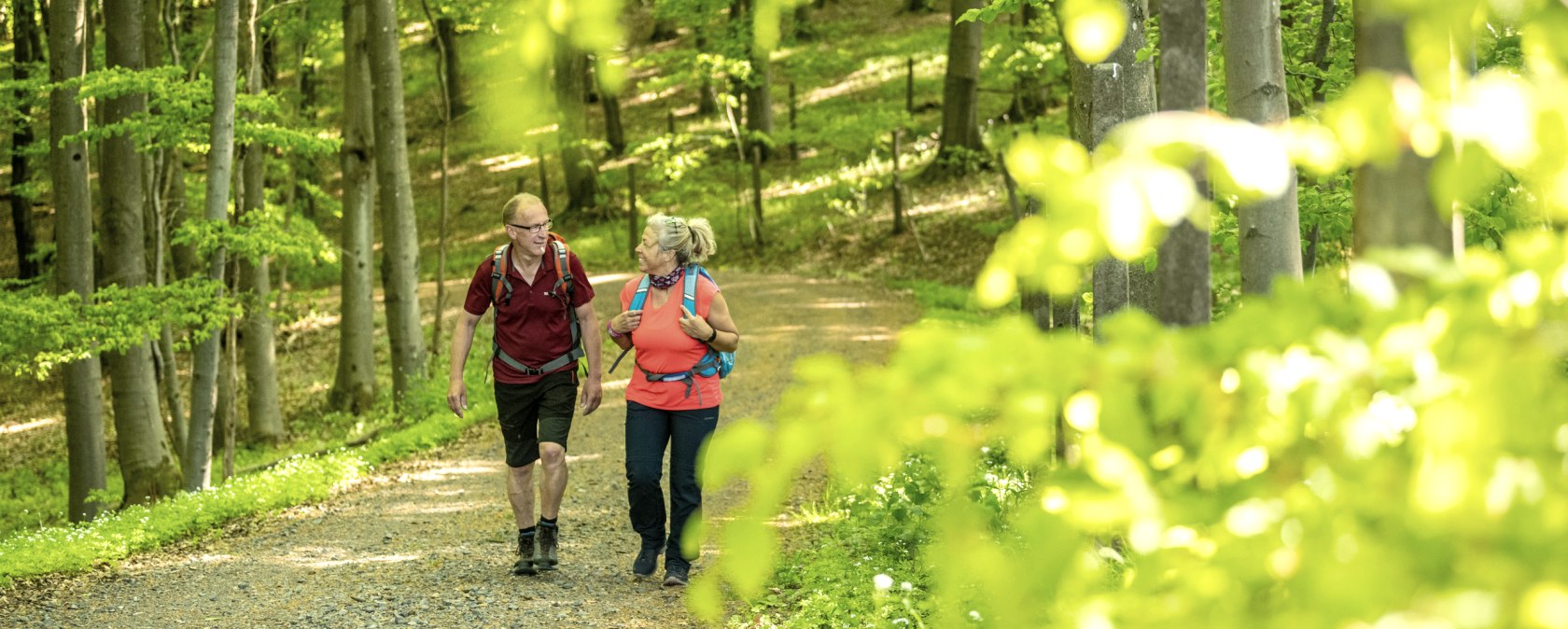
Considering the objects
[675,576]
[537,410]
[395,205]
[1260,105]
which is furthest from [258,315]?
[1260,105]

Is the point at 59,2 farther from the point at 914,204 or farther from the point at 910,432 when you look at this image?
the point at 914,204

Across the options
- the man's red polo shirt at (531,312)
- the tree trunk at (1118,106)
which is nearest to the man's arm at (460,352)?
the man's red polo shirt at (531,312)

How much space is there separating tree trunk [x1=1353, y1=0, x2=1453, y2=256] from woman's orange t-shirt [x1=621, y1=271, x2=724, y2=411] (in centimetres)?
444

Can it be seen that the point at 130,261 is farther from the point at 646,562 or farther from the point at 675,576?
the point at 675,576

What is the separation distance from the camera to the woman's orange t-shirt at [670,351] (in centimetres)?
619

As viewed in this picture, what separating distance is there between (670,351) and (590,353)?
574 millimetres

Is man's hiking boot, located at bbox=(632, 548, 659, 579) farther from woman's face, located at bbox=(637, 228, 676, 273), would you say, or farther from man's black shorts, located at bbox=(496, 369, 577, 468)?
woman's face, located at bbox=(637, 228, 676, 273)

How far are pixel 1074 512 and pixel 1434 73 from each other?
0.56m

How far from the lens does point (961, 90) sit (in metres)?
24.3

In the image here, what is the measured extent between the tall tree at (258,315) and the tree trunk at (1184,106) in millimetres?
12316

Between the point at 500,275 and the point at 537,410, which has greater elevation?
the point at 500,275

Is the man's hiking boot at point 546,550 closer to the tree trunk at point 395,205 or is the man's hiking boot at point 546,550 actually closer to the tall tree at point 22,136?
the tree trunk at point 395,205

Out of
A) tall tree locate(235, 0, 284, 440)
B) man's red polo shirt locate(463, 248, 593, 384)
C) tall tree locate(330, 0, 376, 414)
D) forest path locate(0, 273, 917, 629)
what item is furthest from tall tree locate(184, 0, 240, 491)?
man's red polo shirt locate(463, 248, 593, 384)

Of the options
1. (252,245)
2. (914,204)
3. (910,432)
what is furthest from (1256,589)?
(914,204)
